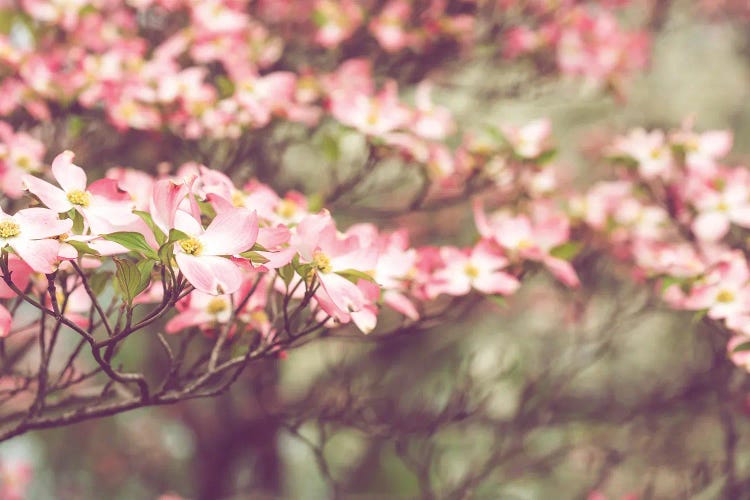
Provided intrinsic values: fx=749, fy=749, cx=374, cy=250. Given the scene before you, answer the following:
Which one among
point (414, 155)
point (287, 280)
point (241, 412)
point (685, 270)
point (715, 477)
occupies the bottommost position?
point (241, 412)

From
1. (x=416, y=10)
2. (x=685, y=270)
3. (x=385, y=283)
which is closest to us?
(x=385, y=283)

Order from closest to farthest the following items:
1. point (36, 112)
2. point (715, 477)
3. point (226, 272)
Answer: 1. point (226, 272)
2. point (36, 112)
3. point (715, 477)

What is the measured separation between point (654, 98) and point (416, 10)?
4.26m

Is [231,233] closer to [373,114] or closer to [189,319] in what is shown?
[189,319]

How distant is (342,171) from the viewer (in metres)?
4.53

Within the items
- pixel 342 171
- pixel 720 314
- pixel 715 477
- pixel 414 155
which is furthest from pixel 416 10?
pixel 342 171

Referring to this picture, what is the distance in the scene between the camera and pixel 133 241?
72cm

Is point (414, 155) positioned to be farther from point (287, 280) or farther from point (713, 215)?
Result: point (287, 280)

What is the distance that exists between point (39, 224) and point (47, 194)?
6 cm

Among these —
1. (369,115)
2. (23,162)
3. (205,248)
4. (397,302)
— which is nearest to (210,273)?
(205,248)

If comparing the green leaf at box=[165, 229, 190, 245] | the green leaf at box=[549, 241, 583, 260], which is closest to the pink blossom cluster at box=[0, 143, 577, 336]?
the green leaf at box=[165, 229, 190, 245]

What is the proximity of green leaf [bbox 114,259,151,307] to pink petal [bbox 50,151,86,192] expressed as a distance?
0.15 meters

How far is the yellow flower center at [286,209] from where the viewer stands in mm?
1101

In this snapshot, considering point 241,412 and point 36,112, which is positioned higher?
point 36,112
